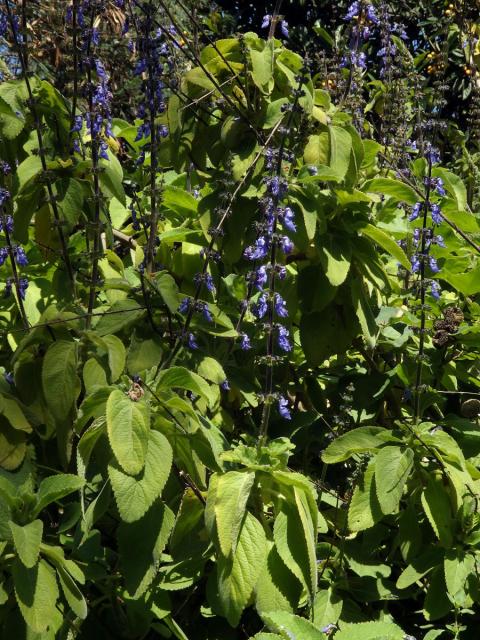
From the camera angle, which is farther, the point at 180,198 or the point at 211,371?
the point at 180,198

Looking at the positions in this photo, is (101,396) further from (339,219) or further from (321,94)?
(321,94)

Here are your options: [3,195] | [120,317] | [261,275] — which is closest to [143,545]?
[120,317]

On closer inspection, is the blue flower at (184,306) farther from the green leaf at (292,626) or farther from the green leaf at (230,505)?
the green leaf at (292,626)

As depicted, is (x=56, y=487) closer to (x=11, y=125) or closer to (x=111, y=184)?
(x=111, y=184)

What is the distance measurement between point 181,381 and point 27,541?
0.50 metres

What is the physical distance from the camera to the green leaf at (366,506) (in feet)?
7.80

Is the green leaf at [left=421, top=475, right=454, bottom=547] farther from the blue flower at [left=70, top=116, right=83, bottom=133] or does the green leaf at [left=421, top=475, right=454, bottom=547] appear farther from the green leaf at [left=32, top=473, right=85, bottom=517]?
the blue flower at [left=70, top=116, right=83, bottom=133]

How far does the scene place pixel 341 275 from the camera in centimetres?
248

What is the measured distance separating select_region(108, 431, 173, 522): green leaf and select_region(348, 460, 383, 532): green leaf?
0.66m

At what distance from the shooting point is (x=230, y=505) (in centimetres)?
199

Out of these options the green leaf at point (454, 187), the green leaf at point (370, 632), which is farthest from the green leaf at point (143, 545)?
the green leaf at point (454, 187)

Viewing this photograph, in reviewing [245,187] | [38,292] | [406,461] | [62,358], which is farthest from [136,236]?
[406,461]

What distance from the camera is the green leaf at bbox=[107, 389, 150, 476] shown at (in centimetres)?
190

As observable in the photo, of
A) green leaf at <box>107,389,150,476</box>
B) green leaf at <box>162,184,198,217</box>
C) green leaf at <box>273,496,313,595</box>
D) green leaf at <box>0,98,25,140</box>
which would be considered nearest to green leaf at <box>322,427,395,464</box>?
green leaf at <box>273,496,313,595</box>
